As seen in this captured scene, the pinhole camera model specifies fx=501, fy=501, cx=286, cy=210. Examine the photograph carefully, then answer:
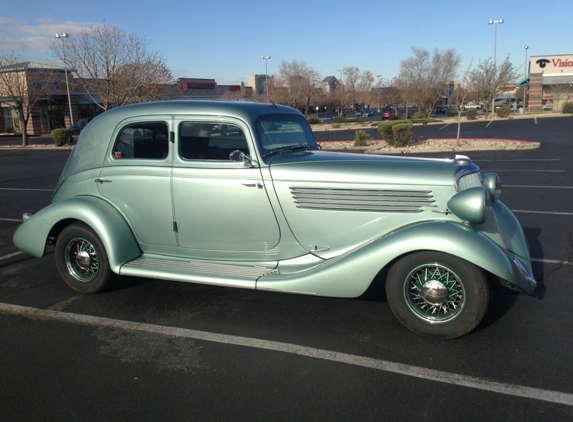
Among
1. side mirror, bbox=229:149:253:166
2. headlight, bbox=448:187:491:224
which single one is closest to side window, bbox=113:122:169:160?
side mirror, bbox=229:149:253:166

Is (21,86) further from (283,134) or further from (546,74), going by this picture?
(546,74)

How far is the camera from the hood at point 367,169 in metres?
4.07

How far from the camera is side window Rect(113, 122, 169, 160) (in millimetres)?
4895

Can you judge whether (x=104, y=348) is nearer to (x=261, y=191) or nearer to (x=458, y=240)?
(x=261, y=191)

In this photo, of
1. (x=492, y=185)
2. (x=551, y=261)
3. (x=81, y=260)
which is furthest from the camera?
(x=551, y=261)

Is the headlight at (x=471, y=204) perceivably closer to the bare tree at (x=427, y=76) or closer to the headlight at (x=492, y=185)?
the headlight at (x=492, y=185)

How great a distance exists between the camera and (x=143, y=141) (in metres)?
5.01

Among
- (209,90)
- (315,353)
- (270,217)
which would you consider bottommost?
(315,353)

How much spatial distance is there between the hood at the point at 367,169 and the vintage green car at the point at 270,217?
0.04 ft

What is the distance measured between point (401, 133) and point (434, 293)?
1728 cm

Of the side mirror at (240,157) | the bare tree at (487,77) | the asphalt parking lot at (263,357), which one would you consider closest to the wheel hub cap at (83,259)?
the asphalt parking lot at (263,357)

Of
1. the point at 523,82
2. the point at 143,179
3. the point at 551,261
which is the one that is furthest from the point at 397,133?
the point at 523,82

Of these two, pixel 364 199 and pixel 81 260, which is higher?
pixel 364 199

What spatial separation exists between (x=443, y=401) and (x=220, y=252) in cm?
241
